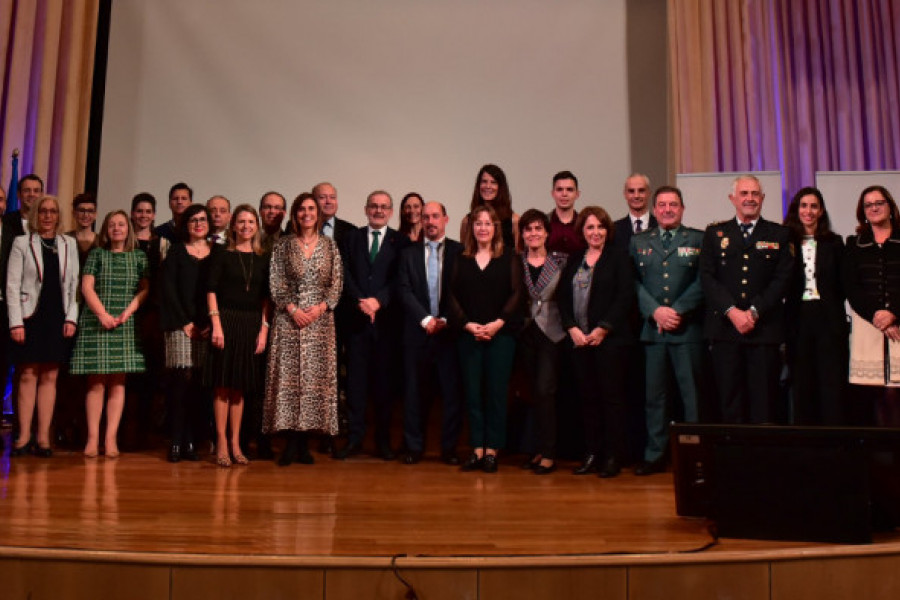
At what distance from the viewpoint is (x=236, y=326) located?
13.3 ft

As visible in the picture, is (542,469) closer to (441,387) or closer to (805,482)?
(441,387)

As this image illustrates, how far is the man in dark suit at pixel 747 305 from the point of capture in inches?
145

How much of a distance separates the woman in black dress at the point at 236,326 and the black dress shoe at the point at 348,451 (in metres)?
0.45

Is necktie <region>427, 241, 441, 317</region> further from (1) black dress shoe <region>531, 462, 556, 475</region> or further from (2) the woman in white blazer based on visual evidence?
(2) the woman in white blazer

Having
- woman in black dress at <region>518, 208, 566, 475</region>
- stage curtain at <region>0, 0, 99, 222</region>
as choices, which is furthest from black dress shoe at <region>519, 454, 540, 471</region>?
stage curtain at <region>0, 0, 99, 222</region>

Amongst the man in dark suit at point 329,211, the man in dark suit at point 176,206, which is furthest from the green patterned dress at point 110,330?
the man in dark suit at point 329,211

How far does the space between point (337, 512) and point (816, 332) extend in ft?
7.70

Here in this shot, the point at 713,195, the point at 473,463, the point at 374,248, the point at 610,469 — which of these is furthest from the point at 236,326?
the point at 713,195

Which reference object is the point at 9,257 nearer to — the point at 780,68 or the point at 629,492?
the point at 629,492

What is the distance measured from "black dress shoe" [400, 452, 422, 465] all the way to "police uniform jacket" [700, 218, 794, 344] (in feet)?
4.99

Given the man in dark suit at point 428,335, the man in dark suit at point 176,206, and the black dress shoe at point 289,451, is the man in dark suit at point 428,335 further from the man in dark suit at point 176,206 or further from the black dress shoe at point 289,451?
the man in dark suit at point 176,206

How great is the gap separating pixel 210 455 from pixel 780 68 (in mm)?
4846

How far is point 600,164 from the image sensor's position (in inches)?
242

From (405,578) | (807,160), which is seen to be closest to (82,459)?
(405,578)
